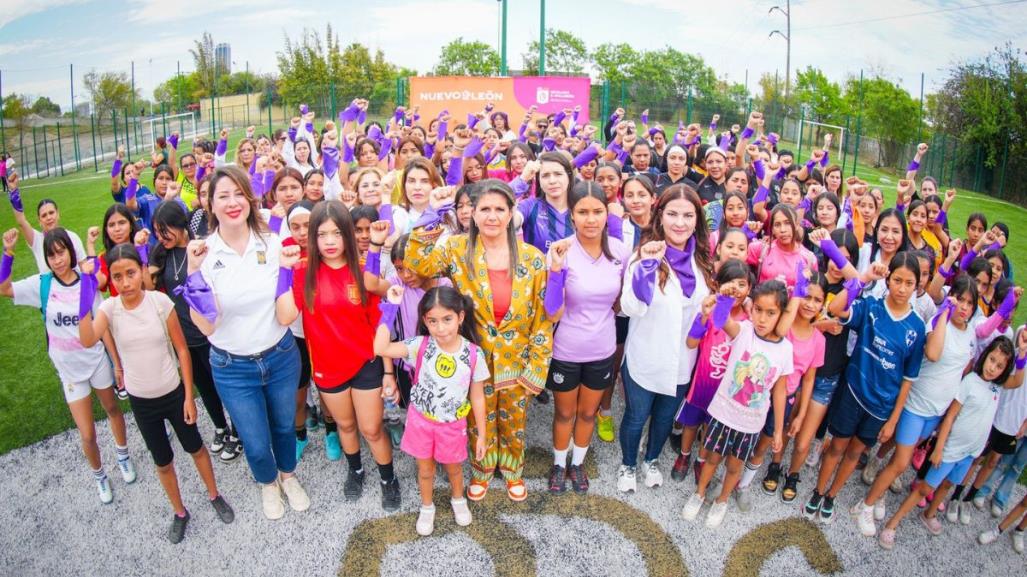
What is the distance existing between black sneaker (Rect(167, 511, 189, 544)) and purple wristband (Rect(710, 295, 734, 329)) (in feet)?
11.3

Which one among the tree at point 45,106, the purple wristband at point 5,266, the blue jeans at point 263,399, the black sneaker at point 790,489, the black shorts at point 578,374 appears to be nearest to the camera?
the blue jeans at point 263,399

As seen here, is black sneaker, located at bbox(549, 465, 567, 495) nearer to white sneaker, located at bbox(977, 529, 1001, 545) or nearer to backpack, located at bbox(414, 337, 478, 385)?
backpack, located at bbox(414, 337, 478, 385)

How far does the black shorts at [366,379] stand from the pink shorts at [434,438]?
0.30 metres

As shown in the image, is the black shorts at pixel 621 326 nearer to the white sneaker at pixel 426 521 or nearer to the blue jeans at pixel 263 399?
the white sneaker at pixel 426 521

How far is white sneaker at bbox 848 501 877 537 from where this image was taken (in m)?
3.68

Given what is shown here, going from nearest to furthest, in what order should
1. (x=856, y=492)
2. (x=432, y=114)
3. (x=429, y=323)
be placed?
1. (x=429, y=323)
2. (x=856, y=492)
3. (x=432, y=114)

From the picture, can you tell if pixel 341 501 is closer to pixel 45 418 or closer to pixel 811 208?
pixel 45 418

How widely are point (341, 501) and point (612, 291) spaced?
226cm

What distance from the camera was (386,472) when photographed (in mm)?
3752

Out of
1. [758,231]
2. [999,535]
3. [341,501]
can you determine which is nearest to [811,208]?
[758,231]

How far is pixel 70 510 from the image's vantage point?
3734 mm

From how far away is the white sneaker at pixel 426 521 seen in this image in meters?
3.54

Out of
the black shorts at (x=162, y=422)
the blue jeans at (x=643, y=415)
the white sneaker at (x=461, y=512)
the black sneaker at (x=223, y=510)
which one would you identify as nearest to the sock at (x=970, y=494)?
the blue jeans at (x=643, y=415)

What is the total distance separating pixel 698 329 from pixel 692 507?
1211 millimetres
